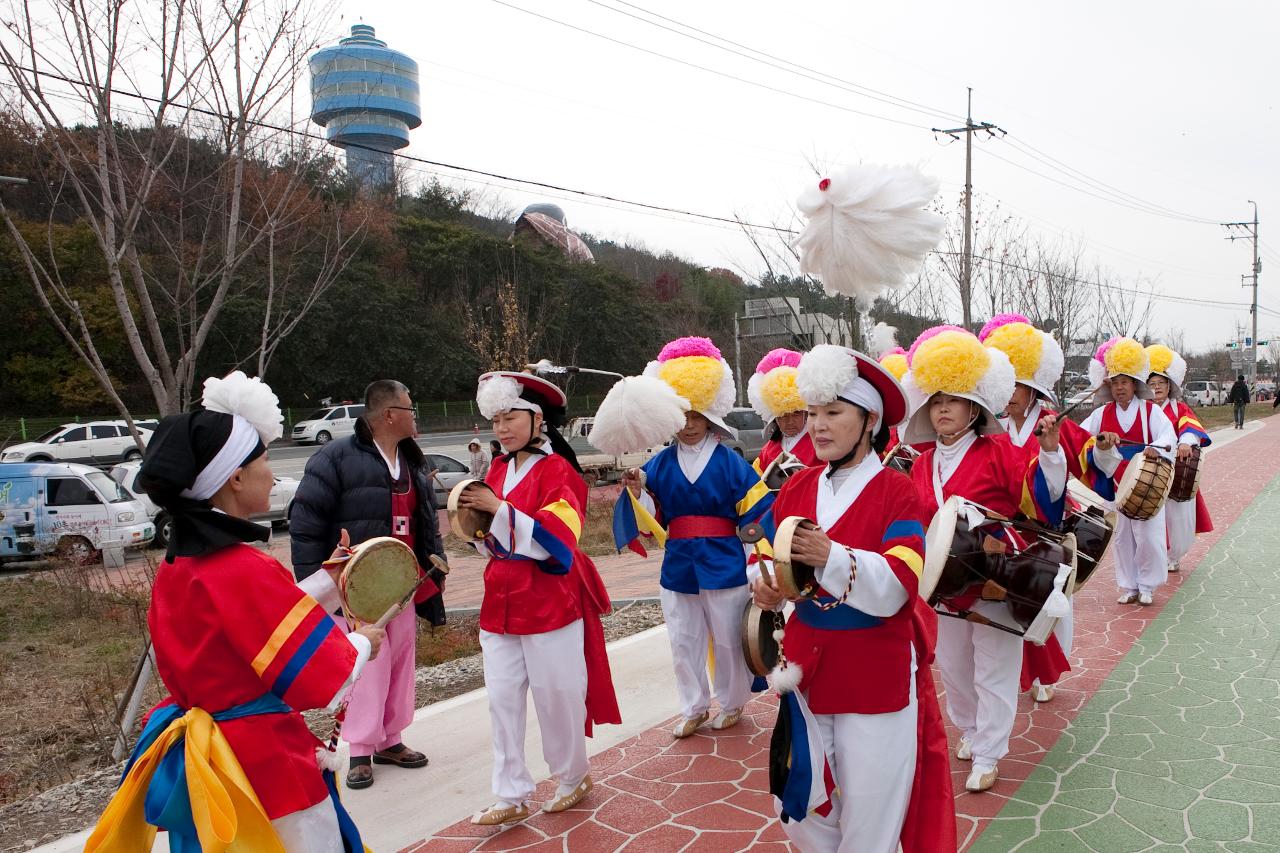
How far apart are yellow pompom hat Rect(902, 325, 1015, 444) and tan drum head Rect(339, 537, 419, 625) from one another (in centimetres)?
221

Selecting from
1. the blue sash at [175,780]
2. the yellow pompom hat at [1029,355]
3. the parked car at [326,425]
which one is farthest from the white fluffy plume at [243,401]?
the parked car at [326,425]

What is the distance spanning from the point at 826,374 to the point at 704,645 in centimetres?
258

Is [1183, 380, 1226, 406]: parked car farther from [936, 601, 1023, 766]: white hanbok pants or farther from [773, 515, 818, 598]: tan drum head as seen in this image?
[773, 515, 818, 598]: tan drum head

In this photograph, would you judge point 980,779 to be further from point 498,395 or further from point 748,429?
point 748,429

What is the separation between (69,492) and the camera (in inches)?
521

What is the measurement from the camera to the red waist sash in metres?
4.87

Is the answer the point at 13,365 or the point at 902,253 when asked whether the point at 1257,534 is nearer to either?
the point at 902,253

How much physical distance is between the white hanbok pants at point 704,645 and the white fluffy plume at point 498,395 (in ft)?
4.95

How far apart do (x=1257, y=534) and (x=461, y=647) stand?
879cm

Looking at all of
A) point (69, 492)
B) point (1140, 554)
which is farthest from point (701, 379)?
point (69, 492)

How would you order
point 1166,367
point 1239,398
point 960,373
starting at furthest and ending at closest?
point 1239,398 → point 1166,367 → point 960,373

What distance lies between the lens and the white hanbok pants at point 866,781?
281cm

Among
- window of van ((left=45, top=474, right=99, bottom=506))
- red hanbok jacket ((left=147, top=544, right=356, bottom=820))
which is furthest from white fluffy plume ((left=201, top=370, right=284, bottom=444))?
window of van ((left=45, top=474, right=99, bottom=506))

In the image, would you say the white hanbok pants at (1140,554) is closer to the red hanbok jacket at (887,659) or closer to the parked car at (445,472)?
the red hanbok jacket at (887,659)
